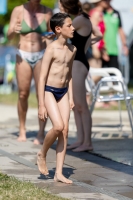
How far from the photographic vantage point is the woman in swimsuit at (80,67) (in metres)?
7.67

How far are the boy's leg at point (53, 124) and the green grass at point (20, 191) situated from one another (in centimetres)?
45

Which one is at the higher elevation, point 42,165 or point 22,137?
point 42,165

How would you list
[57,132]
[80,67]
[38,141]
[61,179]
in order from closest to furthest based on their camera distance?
[61,179] < [57,132] < [80,67] < [38,141]

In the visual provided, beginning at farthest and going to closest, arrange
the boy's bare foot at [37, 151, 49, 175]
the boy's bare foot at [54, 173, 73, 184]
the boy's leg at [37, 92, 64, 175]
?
the boy's bare foot at [37, 151, 49, 175], the boy's leg at [37, 92, 64, 175], the boy's bare foot at [54, 173, 73, 184]

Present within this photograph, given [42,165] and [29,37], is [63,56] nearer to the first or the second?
[42,165]

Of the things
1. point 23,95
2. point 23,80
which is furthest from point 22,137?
point 23,80

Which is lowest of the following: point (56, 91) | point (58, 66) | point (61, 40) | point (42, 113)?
point (42, 113)

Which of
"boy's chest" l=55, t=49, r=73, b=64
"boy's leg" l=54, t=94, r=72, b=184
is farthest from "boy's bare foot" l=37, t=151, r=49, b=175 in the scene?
"boy's chest" l=55, t=49, r=73, b=64

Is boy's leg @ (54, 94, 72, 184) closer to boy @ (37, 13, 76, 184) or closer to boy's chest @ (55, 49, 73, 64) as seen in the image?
boy @ (37, 13, 76, 184)

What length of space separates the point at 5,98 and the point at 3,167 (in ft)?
29.3

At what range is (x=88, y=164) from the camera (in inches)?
278

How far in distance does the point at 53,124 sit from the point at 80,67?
1.90 metres

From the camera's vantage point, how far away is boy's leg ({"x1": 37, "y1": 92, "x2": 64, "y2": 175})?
19.7 ft

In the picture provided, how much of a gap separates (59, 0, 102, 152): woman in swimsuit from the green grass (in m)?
2.26
